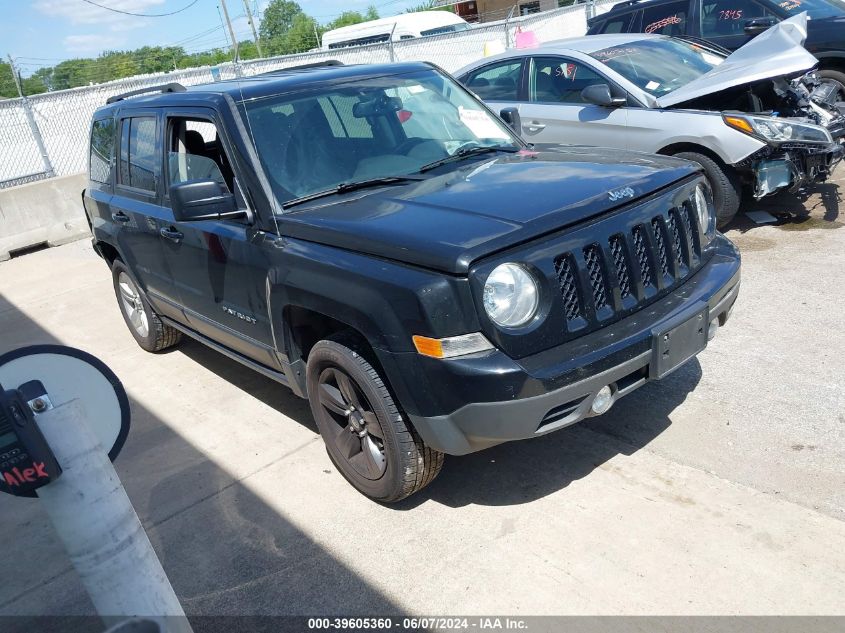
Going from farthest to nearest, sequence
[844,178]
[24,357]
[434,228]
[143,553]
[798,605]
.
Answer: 1. [844,178]
2. [434,228]
3. [798,605]
4. [143,553]
5. [24,357]

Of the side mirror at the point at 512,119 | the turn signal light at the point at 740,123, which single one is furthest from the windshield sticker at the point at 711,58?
the side mirror at the point at 512,119

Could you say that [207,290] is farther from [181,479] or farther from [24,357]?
[24,357]

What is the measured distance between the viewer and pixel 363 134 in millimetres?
4059

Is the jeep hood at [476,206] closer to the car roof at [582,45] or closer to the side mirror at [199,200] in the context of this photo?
the side mirror at [199,200]

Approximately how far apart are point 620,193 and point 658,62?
15.2 ft

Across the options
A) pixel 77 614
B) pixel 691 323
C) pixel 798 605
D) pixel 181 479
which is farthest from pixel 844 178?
pixel 77 614

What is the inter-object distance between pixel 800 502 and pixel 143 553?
2594 mm

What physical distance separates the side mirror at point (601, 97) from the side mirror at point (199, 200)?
398 cm

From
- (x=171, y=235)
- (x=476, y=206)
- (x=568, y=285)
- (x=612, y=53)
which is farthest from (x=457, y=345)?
(x=612, y=53)

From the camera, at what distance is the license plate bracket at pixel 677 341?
10.3 ft

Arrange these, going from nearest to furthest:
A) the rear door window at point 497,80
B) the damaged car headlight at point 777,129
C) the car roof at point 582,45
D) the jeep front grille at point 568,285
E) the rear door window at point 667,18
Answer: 1. the jeep front grille at point 568,285
2. the damaged car headlight at point 777,129
3. the car roof at point 582,45
4. the rear door window at point 497,80
5. the rear door window at point 667,18

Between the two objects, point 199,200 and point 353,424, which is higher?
point 199,200

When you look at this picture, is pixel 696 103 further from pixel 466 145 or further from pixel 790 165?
pixel 466 145

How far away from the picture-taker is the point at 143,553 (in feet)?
7.11
